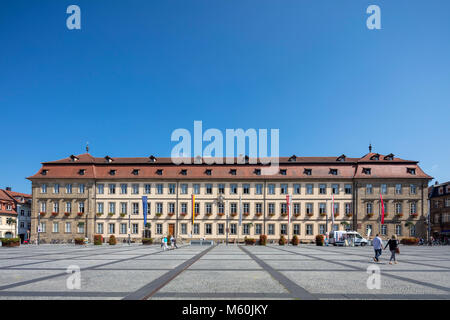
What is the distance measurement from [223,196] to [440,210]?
44.1 m

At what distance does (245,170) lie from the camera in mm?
57469

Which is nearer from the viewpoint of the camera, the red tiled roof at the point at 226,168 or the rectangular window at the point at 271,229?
the red tiled roof at the point at 226,168

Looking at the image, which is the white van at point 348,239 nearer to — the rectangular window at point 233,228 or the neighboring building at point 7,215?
the rectangular window at point 233,228

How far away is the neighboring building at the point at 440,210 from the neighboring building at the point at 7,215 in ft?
273

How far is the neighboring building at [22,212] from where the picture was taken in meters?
74.9

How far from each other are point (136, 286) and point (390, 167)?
173 feet

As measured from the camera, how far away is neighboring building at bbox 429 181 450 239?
216ft

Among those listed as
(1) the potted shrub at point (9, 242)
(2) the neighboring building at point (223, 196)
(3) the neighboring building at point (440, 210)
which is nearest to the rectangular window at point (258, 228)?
(2) the neighboring building at point (223, 196)

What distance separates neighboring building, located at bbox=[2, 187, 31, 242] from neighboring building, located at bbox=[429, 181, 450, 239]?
81989mm

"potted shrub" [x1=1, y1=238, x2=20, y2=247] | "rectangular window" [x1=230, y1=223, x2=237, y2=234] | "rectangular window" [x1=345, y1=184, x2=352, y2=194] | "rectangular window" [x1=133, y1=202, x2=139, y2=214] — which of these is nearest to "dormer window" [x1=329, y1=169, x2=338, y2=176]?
"rectangular window" [x1=345, y1=184, x2=352, y2=194]

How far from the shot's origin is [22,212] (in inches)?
3029
